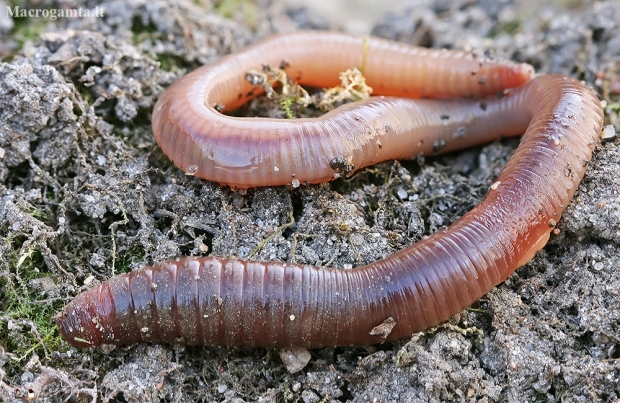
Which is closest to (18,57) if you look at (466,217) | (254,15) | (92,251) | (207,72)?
(207,72)

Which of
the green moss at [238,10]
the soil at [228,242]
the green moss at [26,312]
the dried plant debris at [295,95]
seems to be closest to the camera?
the soil at [228,242]

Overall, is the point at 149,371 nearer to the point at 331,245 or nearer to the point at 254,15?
the point at 331,245

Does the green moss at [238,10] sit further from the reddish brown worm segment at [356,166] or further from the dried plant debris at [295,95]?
the dried plant debris at [295,95]

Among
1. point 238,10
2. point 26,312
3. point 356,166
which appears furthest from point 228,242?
point 238,10

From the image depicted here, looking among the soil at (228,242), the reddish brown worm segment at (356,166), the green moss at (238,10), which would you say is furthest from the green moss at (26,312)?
the green moss at (238,10)

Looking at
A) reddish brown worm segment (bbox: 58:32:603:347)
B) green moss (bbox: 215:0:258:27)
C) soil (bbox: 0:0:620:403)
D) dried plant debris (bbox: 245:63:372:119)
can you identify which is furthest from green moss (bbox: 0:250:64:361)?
green moss (bbox: 215:0:258:27)

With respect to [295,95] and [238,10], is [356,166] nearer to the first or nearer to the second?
[295,95]

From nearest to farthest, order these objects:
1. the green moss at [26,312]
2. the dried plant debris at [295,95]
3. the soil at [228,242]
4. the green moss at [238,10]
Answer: the soil at [228,242] < the green moss at [26,312] < the dried plant debris at [295,95] < the green moss at [238,10]
